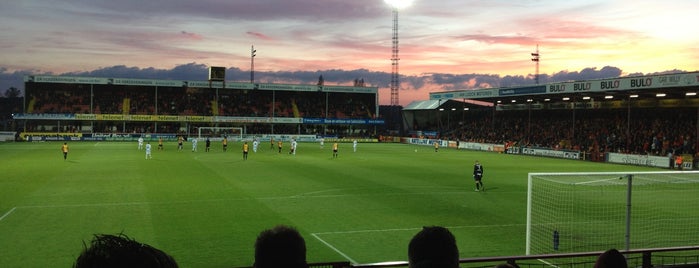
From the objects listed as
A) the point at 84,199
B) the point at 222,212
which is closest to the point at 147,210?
the point at 222,212

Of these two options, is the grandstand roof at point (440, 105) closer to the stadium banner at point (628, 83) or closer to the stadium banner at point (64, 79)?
the stadium banner at point (628, 83)

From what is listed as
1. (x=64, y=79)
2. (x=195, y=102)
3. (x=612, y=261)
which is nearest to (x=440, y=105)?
(x=195, y=102)

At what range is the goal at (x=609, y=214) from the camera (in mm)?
14180

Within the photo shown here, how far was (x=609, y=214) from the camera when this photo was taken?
744 inches

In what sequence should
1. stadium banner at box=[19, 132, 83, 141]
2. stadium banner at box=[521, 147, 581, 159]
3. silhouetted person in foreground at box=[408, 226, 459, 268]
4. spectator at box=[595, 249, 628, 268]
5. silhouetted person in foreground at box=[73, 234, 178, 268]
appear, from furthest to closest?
stadium banner at box=[19, 132, 83, 141]
stadium banner at box=[521, 147, 581, 159]
spectator at box=[595, 249, 628, 268]
silhouetted person in foreground at box=[408, 226, 459, 268]
silhouetted person in foreground at box=[73, 234, 178, 268]

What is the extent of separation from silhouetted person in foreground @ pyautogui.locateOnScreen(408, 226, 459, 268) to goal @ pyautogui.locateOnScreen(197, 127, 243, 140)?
7395cm

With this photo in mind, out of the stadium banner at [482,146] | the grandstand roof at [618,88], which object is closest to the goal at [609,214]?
the grandstand roof at [618,88]

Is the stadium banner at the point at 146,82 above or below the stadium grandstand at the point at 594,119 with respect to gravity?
above

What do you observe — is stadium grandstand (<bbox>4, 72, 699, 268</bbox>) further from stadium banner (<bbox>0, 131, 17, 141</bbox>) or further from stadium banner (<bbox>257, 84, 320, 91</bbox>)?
stadium banner (<bbox>0, 131, 17, 141</bbox>)

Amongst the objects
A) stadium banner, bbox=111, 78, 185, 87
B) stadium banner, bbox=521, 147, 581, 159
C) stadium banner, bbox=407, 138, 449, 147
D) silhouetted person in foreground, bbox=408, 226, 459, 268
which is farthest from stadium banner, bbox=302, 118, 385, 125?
silhouetted person in foreground, bbox=408, 226, 459, 268

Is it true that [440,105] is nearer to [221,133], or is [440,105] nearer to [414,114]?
[414,114]

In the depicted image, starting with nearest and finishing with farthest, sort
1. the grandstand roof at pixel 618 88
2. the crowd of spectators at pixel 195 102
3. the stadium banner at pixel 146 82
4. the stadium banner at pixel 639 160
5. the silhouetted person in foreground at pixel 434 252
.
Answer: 1. the silhouetted person in foreground at pixel 434 252
2. the grandstand roof at pixel 618 88
3. the stadium banner at pixel 639 160
4. the stadium banner at pixel 146 82
5. the crowd of spectators at pixel 195 102

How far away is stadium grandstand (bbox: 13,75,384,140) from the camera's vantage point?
7333 cm

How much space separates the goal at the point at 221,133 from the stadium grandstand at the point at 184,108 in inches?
38.0
